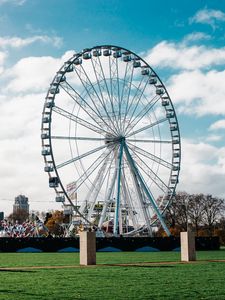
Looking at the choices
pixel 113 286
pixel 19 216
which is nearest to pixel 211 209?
pixel 19 216

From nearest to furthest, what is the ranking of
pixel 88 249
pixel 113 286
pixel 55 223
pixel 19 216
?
pixel 113 286 < pixel 88 249 < pixel 55 223 < pixel 19 216

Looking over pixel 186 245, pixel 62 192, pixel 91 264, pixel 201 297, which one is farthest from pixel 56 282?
pixel 62 192

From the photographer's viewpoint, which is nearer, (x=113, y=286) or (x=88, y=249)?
(x=113, y=286)

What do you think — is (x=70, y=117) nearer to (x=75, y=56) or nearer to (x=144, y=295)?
(x=75, y=56)

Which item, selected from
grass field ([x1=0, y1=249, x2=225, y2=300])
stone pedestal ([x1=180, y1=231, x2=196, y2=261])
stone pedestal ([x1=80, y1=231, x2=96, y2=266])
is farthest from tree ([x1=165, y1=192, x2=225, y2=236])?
grass field ([x1=0, y1=249, x2=225, y2=300])

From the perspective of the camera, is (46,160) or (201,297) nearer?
(201,297)

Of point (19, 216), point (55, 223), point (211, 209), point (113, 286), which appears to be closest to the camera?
point (113, 286)

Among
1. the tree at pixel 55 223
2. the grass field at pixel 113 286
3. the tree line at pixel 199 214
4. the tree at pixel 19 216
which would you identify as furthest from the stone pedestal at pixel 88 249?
the tree at pixel 19 216

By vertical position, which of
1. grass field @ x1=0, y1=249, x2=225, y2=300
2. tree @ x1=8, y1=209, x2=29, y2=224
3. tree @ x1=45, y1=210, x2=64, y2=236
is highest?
tree @ x1=8, y1=209, x2=29, y2=224

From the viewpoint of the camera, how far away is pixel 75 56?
174ft

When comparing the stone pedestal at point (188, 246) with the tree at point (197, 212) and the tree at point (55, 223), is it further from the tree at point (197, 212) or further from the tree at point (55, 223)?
the tree at point (55, 223)

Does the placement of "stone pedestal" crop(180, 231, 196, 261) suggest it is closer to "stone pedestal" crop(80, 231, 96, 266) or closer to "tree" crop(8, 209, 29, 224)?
"stone pedestal" crop(80, 231, 96, 266)

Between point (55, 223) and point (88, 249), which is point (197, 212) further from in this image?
point (88, 249)

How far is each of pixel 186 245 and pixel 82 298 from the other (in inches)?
702
